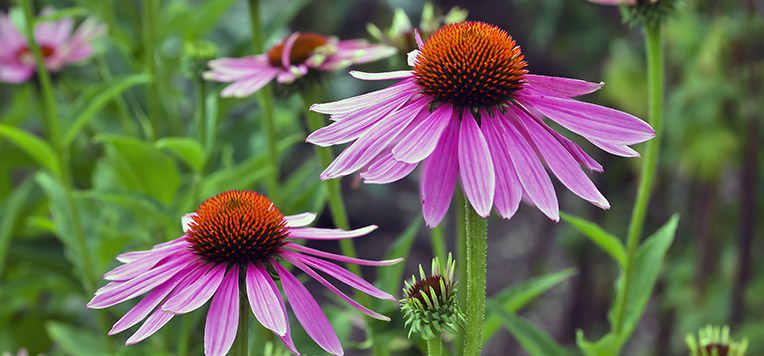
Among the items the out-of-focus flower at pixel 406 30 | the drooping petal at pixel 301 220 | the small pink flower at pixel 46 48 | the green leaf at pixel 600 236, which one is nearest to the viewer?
the drooping petal at pixel 301 220

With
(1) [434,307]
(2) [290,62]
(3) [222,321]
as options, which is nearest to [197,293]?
(3) [222,321]

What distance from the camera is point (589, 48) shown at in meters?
1.62

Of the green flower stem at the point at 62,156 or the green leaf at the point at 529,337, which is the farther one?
the green flower stem at the point at 62,156

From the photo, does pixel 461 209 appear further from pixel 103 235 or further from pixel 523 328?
pixel 103 235

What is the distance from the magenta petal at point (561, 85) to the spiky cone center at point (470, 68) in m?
0.01

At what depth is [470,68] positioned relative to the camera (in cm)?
49

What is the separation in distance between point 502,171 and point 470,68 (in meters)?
0.08

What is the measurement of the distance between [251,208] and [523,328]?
0.32 meters

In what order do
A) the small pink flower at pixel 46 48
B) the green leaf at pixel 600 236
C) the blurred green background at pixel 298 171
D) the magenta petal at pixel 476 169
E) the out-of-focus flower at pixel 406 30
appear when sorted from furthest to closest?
the small pink flower at pixel 46 48
the blurred green background at pixel 298 171
the out-of-focus flower at pixel 406 30
the green leaf at pixel 600 236
the magenta petal at pixel 476 169

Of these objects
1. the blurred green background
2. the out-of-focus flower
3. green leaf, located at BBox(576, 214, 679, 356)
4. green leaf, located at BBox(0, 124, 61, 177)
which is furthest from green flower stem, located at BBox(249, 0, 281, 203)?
green leaf, located at BBox(576, 214, 679, 356)

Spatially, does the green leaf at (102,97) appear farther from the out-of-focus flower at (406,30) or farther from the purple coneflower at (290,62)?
the out-of-focus flower at (406,30)

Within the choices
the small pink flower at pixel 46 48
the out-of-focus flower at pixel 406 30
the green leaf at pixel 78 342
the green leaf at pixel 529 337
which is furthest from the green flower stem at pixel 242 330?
the small pink flower at pixel 46 48

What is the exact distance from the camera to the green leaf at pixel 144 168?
0.88 meters

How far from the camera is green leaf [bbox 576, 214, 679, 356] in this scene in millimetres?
710
